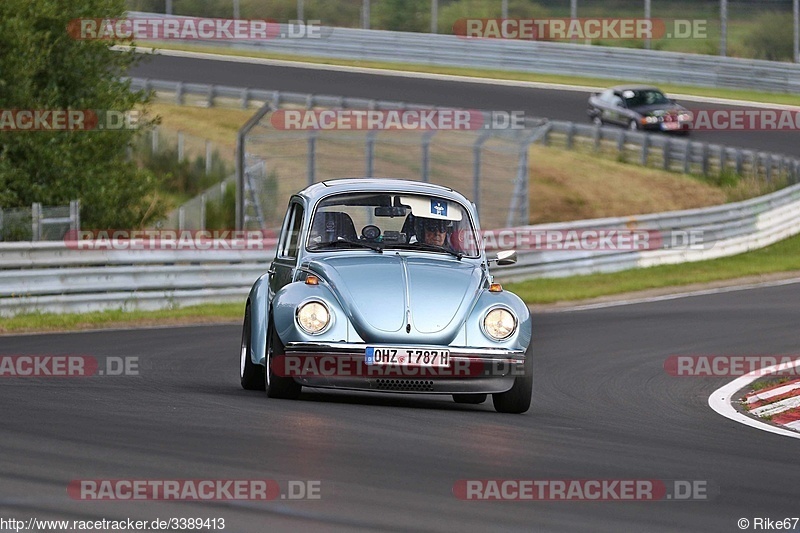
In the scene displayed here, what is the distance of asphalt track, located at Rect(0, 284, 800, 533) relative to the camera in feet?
19.4

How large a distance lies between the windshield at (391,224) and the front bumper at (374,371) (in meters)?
1.30

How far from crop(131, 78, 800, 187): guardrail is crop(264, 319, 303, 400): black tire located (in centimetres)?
2552

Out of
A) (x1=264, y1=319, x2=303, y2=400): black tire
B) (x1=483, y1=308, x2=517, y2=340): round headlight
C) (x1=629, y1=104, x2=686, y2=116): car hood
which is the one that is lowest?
(x1=629, y1=104, x2=686, y2=116): car hood

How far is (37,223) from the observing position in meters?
17.2

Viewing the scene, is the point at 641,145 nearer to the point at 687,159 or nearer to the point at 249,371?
the point at 687,159

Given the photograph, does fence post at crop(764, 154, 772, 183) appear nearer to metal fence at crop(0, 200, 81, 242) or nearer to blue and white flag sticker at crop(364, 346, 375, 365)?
metal fence at crop(0, 200, 81, 242)

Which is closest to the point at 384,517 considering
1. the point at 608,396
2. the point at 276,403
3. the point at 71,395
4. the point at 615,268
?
the point at 276,403

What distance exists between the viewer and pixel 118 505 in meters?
5.88

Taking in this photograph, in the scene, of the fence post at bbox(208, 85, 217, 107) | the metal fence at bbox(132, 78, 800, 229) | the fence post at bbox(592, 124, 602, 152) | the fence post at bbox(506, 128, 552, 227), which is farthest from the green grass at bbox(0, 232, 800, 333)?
the fence post at bbox(208, 85, 217, 107)

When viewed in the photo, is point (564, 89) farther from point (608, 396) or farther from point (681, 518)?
point (681, 518)

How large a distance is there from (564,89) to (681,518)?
40.7 meters

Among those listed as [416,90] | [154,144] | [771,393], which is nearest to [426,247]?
[771,393]

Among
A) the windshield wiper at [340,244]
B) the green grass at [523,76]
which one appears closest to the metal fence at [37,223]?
the windshield wiper at [340,244]

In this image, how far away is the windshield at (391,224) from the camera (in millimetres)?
10484
